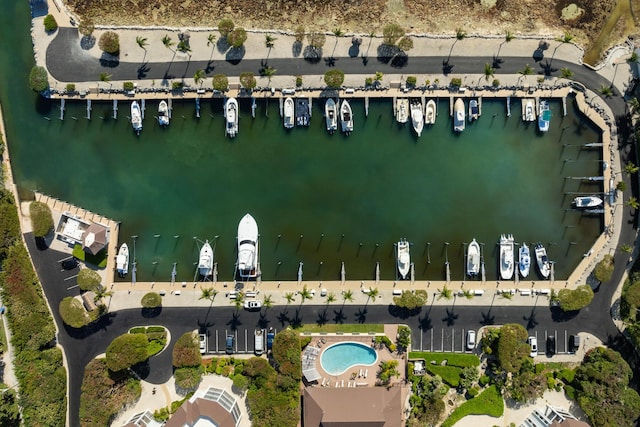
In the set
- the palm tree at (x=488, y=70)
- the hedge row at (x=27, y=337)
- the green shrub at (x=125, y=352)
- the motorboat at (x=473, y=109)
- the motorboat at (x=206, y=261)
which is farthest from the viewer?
the motorboat at (x=473, y=109)

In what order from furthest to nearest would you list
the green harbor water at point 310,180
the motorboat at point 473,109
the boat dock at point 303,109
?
the green harbor water at point 310,180, the boat dock at point 303,109, the motorboat at point 473,109

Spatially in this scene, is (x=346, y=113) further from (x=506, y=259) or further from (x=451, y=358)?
(x=451, y=358)

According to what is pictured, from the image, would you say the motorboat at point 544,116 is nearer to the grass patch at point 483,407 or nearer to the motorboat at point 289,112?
the motorboat at point 289,112

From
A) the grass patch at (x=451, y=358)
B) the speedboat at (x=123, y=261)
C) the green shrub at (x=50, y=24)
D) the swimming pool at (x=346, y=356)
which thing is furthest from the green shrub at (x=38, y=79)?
the grass patch at (x=451, y=358)

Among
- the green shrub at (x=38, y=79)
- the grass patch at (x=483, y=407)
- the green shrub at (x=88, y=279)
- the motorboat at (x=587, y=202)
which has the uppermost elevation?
the green shrub at (x=38, y=79)

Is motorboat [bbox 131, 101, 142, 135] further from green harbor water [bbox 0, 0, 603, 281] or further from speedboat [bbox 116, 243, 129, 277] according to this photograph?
speedboat [bbox 116, 243, 129, 277]
